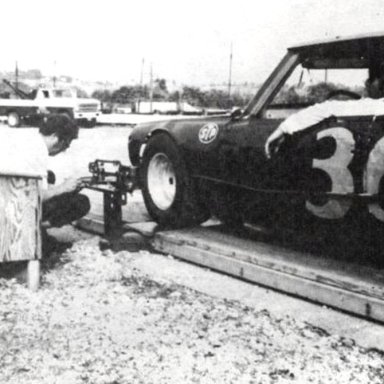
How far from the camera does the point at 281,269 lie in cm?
472

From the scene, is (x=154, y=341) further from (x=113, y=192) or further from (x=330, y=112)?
(x=113, y=192)

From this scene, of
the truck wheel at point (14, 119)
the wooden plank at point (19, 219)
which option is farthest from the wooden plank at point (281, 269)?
the truck wheel at point (14, 119)

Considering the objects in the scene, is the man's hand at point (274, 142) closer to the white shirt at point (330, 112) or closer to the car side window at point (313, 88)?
the white shirt at point (330, 112)

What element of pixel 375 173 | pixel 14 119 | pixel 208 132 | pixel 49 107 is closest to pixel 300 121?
pixel 375 173

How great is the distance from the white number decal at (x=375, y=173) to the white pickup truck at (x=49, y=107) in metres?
27.0

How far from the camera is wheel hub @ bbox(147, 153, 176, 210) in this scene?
20.3 ft

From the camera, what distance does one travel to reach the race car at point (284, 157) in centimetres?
424

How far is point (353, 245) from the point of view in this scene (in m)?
4.50

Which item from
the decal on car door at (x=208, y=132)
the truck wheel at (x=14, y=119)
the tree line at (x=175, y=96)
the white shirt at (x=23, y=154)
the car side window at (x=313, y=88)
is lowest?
the truck wheel at (x=14, y=119)

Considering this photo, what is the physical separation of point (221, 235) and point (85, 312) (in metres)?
1.93

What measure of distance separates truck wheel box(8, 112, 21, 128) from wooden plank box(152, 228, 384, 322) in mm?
26760

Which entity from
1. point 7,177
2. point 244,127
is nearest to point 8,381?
point 7,177

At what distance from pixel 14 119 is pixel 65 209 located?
26.5m

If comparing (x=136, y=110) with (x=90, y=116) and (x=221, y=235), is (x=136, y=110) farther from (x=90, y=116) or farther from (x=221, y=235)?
(x=221, y=235)
